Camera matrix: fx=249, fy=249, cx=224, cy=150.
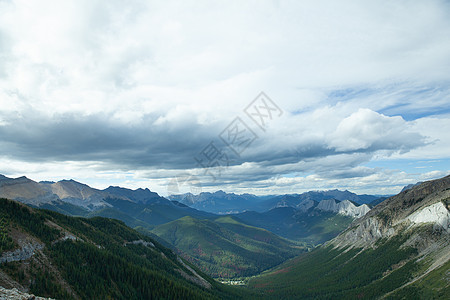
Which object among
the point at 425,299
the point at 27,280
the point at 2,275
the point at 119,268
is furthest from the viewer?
the point at 425,299

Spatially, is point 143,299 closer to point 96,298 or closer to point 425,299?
point 96,298

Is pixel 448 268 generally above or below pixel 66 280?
below

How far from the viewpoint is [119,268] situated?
146 metres

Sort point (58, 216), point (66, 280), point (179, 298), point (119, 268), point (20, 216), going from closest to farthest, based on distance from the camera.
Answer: point (66, 280) < point (20, 216) < point (119, 268) < point (179, 298) < point (58, 216)

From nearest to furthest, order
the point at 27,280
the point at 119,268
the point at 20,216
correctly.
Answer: the point at 27,280 → the point at 20,216 → the point at 119,268

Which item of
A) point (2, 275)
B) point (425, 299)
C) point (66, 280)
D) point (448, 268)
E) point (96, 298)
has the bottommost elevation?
point (425, 299)

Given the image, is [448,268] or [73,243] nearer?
[73,243]

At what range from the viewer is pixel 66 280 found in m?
112

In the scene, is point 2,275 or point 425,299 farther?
point 425,299

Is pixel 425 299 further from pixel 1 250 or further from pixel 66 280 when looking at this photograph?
pixel 1 250

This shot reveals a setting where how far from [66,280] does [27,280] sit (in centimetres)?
1978

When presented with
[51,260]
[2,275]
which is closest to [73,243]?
[51,260]

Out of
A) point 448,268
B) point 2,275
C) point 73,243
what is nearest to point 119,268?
point 73,243

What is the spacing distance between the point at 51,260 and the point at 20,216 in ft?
131
